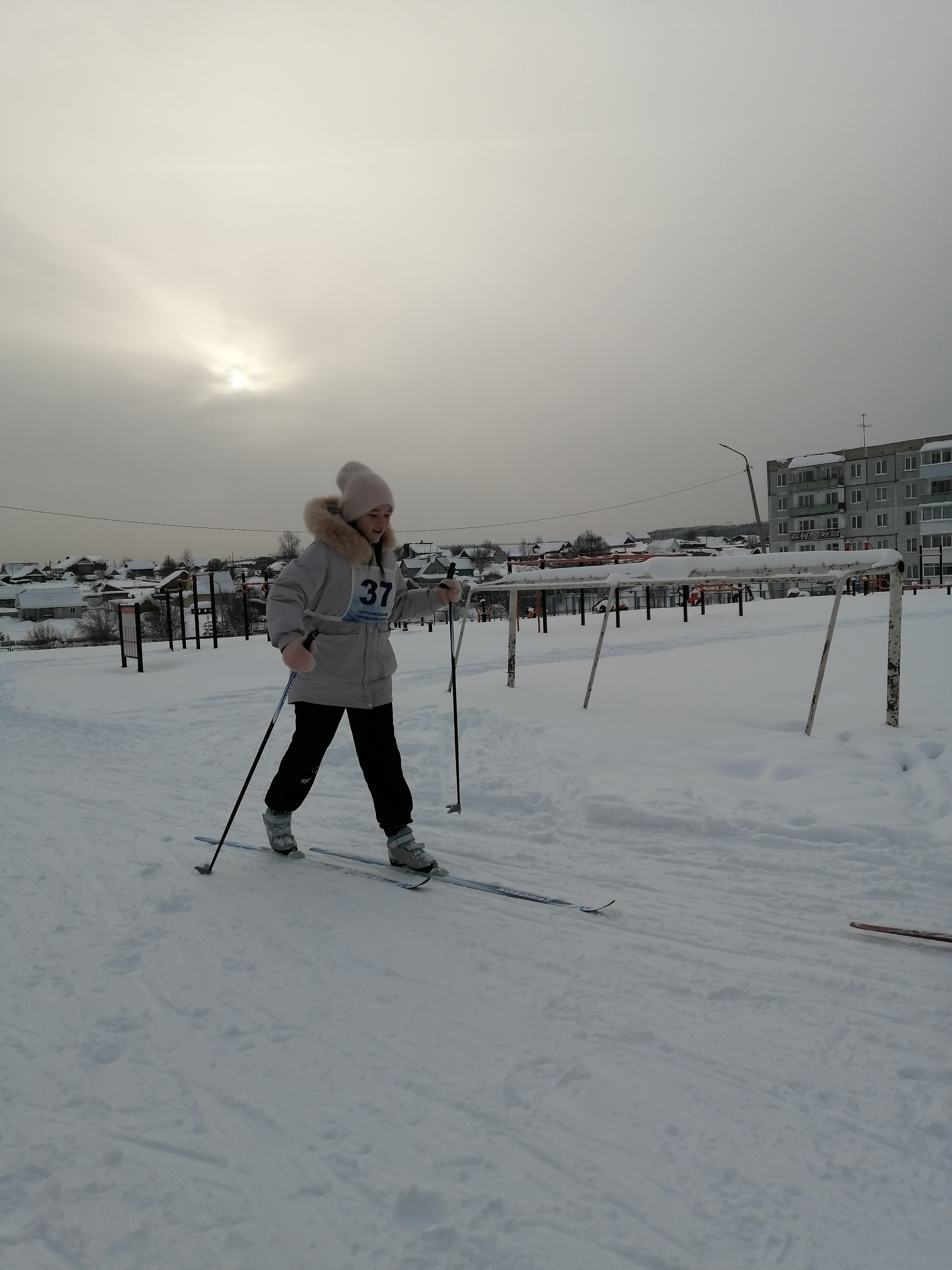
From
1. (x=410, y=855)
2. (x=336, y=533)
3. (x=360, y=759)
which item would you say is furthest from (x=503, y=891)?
(x=336, y=533)

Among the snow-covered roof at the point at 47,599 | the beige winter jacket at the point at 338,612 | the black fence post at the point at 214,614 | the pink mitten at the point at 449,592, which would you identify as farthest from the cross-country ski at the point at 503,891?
the snow-covered roof at the point at 47,599

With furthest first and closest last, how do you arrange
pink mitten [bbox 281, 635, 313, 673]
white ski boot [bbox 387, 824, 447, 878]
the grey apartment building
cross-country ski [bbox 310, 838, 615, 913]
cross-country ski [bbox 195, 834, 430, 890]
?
the grey apartment building
white ski boot [bbox 387, 824, 447, 878]
cross-country ski [bbox 195, 834, 430, 890]
pink mitten [bbox 281, 635, 313, 673]
cross-country ski [bbox 310, 838, 615, 913]

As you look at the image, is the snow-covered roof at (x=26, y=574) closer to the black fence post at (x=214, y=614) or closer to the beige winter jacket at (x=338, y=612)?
the black fence post at (x=214, y=614)

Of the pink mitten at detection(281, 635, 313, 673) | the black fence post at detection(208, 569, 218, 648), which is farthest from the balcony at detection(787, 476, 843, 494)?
the pink mitten at detection(281, 635, 313, 673)

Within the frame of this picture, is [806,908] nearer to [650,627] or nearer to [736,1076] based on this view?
[736,1076]

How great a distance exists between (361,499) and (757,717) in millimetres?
3871

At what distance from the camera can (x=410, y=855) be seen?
142 inches

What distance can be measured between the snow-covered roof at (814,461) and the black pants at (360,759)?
209 ft

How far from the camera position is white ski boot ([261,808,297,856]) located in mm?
3857

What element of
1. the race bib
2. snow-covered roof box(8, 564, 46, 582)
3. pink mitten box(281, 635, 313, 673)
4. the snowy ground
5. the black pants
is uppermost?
snow-covered roof box(8, 564, 46, 582)

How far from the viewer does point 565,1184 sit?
1693 millimetres

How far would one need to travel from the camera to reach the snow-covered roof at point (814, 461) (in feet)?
194

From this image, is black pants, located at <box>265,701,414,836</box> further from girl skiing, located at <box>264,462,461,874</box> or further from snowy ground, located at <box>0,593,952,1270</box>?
snowy ground, located at <box>0,593,952,1270</box>

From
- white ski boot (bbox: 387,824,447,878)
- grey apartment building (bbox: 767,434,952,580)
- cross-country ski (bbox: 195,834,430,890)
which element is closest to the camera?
cross-country ski (bbox: 195,834,430,890)
